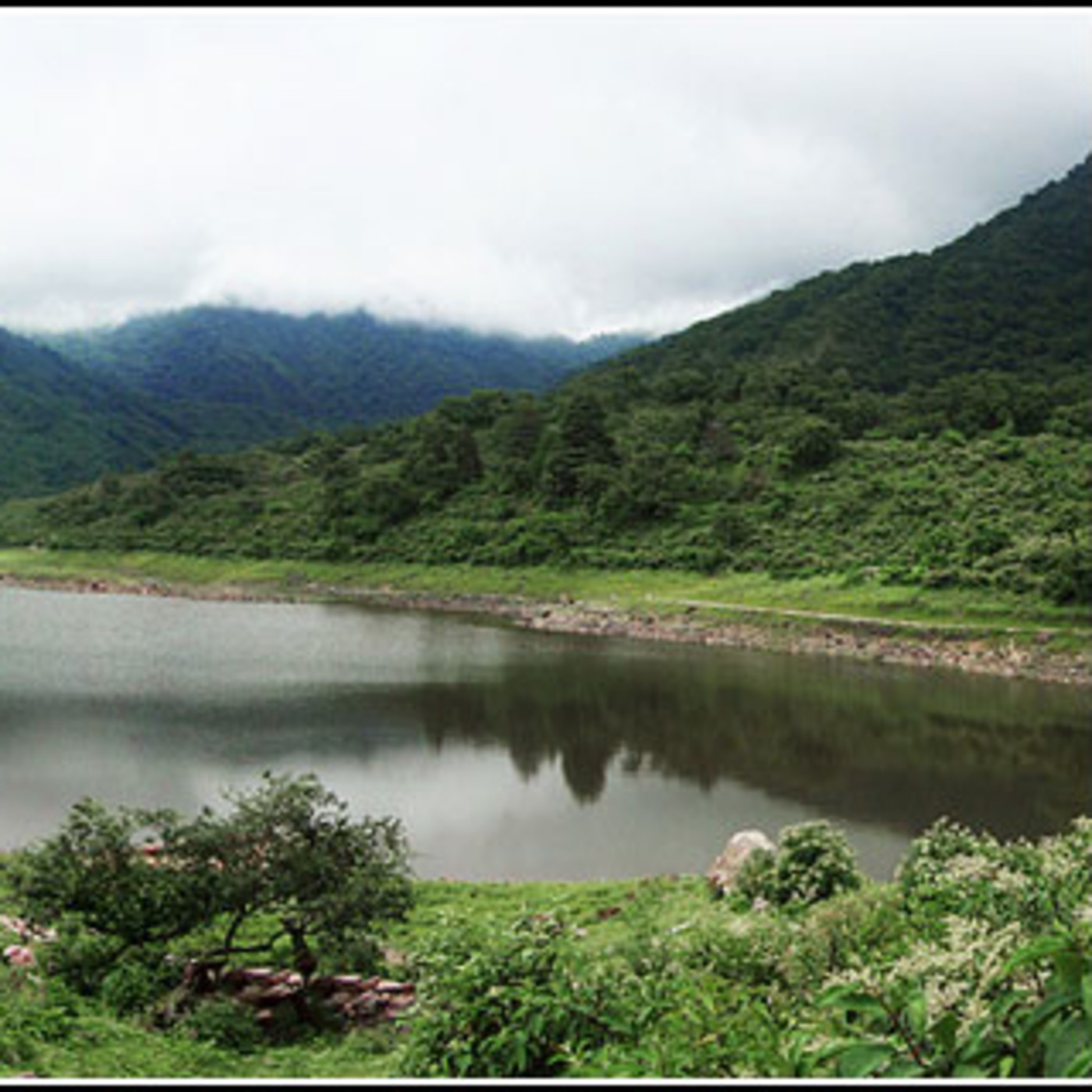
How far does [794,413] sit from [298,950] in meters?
78.4

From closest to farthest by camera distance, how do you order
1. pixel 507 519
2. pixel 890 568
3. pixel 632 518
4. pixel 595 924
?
pixel 595 924 < pixel 890 568 < pixel 632 518 < pixel 507 519

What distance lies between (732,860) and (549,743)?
12168mm

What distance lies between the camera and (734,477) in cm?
7500

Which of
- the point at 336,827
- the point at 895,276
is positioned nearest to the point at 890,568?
the point at 336,827

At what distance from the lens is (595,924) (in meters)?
14.7

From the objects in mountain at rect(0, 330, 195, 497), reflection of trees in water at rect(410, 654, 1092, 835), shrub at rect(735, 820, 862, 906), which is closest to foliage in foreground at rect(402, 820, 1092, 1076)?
shrub at rect(735, 820, 862, 906)

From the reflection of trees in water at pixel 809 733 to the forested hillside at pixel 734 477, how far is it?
14091mm

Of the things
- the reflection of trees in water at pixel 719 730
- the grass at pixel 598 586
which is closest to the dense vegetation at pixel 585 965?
the reflection of trees in water at pixel 719 730

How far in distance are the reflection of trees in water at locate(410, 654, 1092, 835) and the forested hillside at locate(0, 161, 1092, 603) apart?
1409 cm

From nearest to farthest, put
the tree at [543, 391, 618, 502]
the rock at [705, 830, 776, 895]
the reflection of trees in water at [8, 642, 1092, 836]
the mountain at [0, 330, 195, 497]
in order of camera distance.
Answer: the rock at [705, 830, 776, 895] → the reflection of trees in water at [8, 642, 1092, 836] → the tree at [543, 391, 618, 502] → the mountain at [0, 330, 195, 497]

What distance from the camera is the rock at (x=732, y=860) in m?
16.1

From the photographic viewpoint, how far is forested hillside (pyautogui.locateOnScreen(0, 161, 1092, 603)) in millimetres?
57219

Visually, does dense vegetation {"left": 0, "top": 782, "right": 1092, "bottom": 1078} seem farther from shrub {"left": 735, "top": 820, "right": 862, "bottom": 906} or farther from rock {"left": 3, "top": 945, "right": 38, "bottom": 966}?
rock {"left": 3, "top": 945, "right": 38, "bottom": 966}

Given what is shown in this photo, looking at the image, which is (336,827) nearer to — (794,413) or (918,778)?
(918,778)
